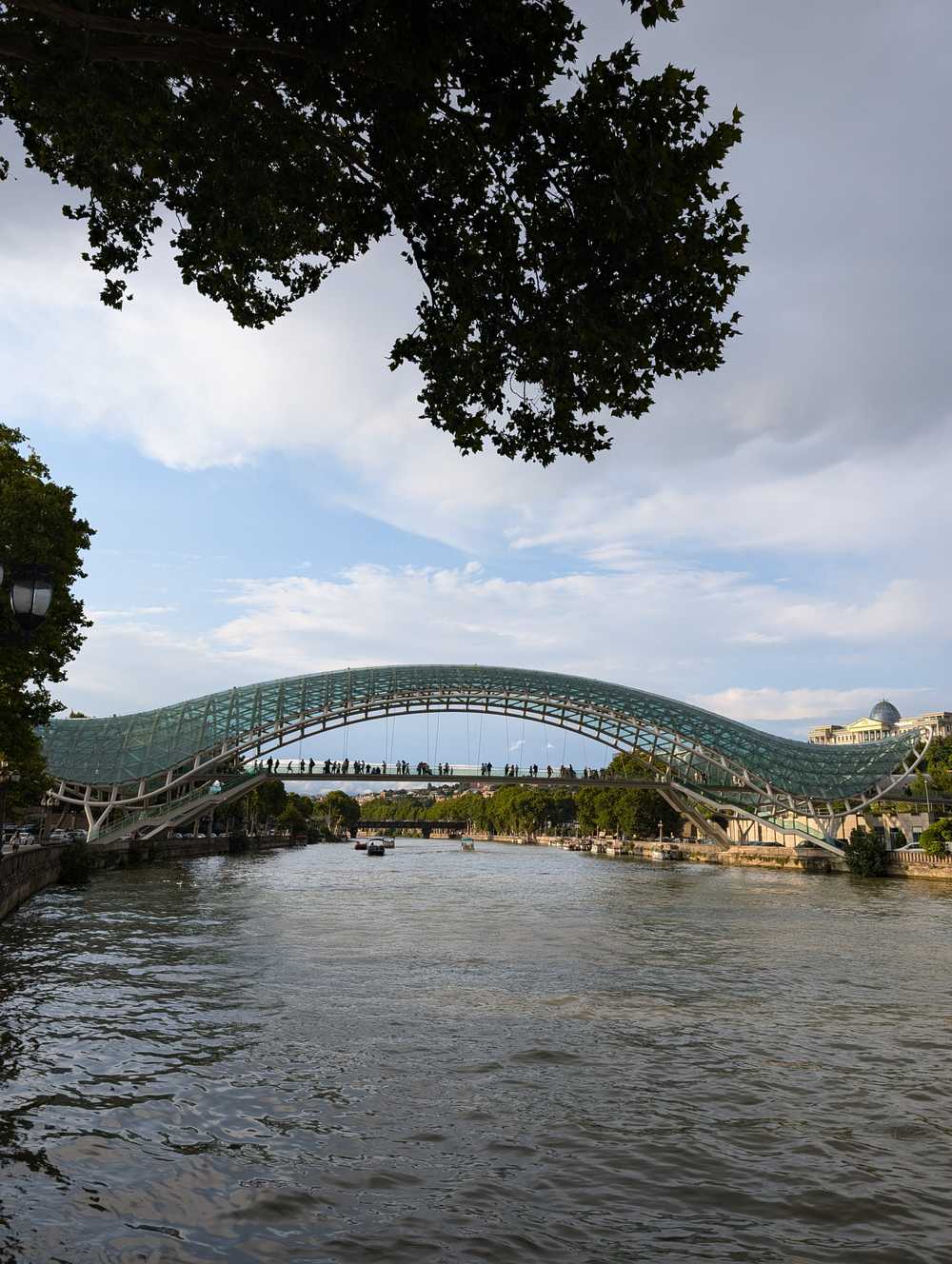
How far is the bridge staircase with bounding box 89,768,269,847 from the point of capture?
67375 millimetres

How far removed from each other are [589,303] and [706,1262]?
7.81m

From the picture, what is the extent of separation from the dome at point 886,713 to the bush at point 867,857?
132526 mm

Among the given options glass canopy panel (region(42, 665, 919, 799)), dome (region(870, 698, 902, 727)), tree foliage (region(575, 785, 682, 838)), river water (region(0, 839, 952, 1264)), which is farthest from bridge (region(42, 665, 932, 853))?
dome (region(870, 698, 902, 727))

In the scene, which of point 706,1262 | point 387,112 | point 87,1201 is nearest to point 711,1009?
point 706,1262

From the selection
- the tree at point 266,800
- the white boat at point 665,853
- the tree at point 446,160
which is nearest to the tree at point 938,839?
the white boat at point 665,853

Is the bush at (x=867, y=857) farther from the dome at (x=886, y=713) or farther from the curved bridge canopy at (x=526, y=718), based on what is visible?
the dome at (x=886, y=713)

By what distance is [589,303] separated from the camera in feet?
30.0

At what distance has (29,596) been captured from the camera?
10.1 meters

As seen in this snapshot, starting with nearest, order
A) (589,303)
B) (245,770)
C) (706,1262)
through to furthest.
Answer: (706,1262) < (589,303) < (245,770)

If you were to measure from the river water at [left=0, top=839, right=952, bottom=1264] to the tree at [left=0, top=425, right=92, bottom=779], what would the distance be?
6981mm

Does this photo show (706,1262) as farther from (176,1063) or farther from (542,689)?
(542,689)

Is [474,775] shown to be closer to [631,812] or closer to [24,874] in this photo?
[631,812]

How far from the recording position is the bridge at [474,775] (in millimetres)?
73750

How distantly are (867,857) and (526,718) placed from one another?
29.9 metres
